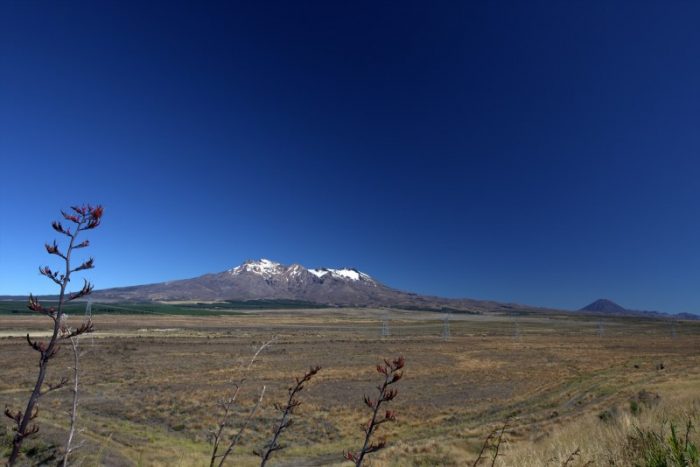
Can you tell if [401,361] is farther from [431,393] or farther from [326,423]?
[431,393]

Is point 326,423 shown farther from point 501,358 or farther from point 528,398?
point 501,358

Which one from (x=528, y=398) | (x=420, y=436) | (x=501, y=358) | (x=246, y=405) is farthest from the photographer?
(x=501, y=358)

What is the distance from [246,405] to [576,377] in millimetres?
28898

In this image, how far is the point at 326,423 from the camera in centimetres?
2380

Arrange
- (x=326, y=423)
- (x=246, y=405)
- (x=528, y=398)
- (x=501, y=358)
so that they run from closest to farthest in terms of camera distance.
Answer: (x=326, y=423), (x=246, y=405), (x=528, y=398), (x=501, y=358)

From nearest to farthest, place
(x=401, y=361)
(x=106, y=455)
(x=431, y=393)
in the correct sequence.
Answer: (x=401, y=361) → (x=106, y=455) → (x=431, y=393)

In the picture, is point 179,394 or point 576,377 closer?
point 179,394

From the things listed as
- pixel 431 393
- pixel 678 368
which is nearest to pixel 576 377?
pixel 678 368

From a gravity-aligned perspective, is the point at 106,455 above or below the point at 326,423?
above

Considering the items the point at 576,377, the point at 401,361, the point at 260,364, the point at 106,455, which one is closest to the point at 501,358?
the point at 576,377

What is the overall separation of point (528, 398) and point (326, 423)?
15.2 m

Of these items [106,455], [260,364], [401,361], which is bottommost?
[260,364]

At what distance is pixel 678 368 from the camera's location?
39219 mm

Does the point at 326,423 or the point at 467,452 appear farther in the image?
the point at 326,423
